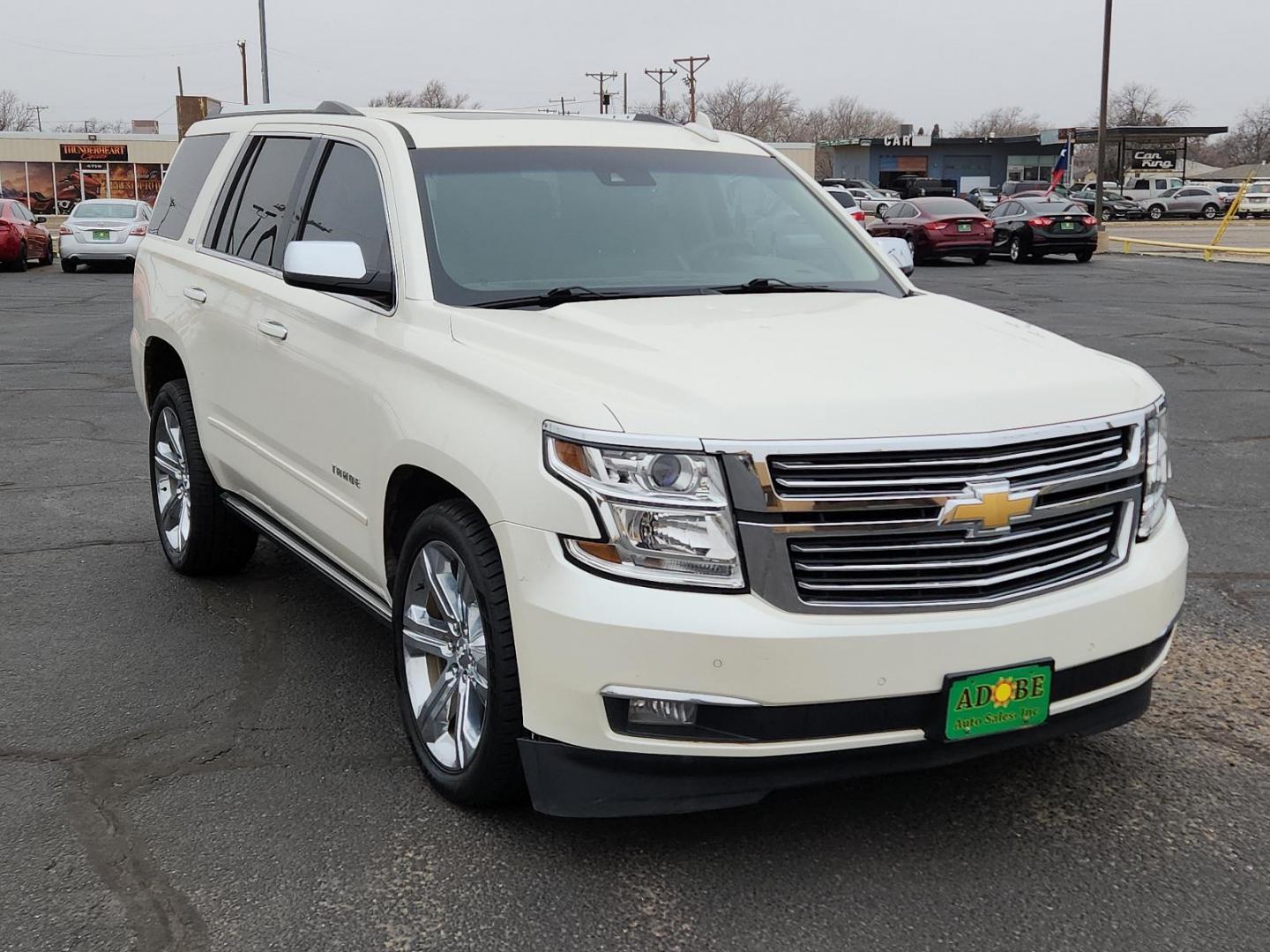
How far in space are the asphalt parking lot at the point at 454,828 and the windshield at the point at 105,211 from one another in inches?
923

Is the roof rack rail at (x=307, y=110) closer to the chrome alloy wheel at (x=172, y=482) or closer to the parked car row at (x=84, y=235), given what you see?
the chrome alloy wheel at (x=172, y=482)

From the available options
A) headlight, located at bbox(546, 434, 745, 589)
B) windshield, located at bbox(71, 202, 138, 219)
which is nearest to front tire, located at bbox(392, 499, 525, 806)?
headlight, located at bbox(546, 434, 745, 589)

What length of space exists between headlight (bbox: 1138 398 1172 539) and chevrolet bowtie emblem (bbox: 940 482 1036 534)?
0.55 m

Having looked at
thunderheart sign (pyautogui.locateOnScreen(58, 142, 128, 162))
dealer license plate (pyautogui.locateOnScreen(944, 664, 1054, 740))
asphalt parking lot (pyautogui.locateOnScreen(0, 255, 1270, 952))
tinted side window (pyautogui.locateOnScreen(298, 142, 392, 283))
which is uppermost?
thunderheart sign (pyautogui.locateOnScreen(58, 142, 128, 162))

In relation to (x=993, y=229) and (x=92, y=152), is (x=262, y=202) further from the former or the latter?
(x=92, y=152)

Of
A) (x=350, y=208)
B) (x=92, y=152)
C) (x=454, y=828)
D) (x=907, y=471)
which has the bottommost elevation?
(x=454, y=828)

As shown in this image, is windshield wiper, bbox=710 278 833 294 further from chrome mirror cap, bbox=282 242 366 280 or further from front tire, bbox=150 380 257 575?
front tire, bbox=150 380 257 575

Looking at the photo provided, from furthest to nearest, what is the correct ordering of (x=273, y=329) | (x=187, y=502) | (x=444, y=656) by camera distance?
(x=187, y=502) < (x=273, y=329) < (x=444, y=656)

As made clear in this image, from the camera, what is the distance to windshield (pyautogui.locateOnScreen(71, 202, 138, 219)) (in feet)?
88.0

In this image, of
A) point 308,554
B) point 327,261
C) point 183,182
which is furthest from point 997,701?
point 183,182

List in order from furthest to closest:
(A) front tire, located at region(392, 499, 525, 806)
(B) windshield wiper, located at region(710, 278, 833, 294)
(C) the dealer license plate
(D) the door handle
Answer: (D) the door handle < (B) windshield wiper, located at region(710, 278, 833, 294) < (A) front tire, located at region(392, 499, 525, 806) < (C) the dealer license plate

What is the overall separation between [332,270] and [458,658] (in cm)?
121

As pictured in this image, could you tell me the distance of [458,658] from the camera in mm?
3494

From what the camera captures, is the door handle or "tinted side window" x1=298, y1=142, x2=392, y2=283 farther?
the door handle
